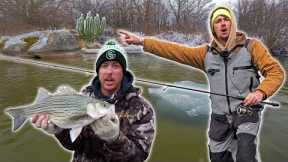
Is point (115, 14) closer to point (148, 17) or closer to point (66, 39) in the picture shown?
point (148, 17)

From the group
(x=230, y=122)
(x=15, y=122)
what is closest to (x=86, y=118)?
(x=15, y=122)

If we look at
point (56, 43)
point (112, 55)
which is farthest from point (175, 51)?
point (56, 43)

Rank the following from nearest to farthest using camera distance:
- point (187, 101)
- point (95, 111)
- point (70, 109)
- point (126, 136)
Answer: point (95, 111) < point (70, 109) < point (126, 136) < point (187, 101)

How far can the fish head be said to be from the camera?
211 cm

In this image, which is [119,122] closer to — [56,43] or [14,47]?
[14,47]

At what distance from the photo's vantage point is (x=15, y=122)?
2510 mm

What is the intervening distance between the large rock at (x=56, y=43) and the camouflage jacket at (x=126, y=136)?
18794mm

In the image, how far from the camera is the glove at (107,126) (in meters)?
2.13

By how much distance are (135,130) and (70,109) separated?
47 cm

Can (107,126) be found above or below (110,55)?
below

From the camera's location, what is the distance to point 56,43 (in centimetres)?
2170

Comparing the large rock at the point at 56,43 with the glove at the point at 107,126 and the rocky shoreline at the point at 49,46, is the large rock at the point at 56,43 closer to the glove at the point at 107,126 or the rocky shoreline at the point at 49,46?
the rocky shoreline at the point at 49,46

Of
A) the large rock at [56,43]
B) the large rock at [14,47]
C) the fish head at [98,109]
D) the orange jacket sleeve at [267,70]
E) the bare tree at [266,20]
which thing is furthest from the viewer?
the bare tree at [266,20]

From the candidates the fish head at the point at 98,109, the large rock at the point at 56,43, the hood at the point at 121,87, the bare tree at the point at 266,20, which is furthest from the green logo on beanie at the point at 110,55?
the bare tree at the point at 266,20
